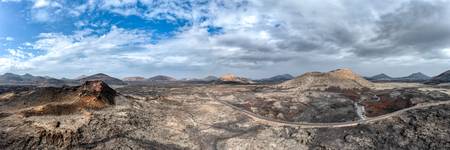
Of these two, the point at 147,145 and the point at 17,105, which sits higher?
the point at 17,105

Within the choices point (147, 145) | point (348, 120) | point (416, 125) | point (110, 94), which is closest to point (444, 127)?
point (416, 125)

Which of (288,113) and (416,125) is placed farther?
(288,113)

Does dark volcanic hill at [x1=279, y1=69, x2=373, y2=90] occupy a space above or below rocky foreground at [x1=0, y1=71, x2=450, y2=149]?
above

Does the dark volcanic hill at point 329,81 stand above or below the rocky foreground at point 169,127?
above

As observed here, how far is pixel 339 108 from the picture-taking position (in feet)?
307

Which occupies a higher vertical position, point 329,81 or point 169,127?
point 329,81

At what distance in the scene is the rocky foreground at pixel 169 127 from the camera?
61281 millimetres

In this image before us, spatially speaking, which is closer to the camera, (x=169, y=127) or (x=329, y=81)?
(x=169, y=127)

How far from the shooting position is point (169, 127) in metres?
74.0

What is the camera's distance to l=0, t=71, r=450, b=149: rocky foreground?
6128 centimetres

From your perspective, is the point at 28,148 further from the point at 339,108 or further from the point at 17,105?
the point at 339,108

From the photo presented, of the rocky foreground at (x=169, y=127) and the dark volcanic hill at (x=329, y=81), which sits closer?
the rocky foreground at (x=169, y=127)

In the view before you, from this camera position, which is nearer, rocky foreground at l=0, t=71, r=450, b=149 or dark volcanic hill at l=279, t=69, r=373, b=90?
rocky foreground at l=0, t=71, r=450, b=149

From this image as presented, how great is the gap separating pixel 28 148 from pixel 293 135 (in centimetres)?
4720
